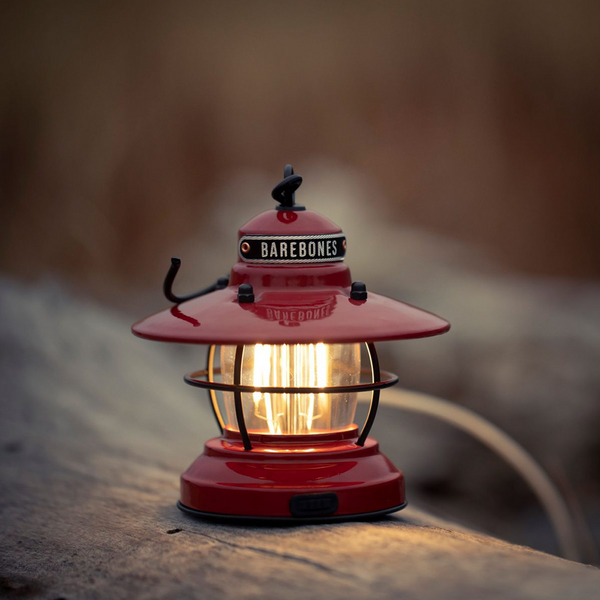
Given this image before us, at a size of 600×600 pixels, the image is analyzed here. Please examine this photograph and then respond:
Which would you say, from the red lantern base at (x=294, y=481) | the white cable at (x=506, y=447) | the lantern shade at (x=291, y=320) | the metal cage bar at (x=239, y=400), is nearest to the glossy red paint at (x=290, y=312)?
→ the lantern shade at (x=291, y=320)

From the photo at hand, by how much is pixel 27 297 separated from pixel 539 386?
2.63 metres

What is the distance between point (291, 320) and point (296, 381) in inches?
9.5

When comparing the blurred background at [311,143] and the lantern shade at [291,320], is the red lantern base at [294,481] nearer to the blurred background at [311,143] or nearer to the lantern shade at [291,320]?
the lantern shade at [291,320]

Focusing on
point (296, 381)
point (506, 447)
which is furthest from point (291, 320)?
point (506, 447)

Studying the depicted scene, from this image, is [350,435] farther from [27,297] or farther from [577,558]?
[27,297]

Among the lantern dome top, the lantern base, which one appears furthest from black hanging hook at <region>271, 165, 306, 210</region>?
the lantern base

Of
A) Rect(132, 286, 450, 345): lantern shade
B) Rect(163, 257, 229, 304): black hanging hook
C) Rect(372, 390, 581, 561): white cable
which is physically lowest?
Answer: Rect(372, 390, 581, 561): white cable

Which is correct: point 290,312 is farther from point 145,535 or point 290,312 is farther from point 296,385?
point 145,535

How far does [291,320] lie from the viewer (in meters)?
2.27

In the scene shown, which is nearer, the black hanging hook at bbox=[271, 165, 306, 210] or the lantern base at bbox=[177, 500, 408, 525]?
the lantern base at bbox=[177, 500, 408, 525]

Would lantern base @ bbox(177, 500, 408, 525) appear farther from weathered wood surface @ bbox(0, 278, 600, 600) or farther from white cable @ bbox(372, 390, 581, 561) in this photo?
white cable @ bbox(372, 390, 581, 561)

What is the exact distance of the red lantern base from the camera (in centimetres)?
235

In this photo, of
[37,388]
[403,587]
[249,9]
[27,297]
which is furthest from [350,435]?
[249,9]

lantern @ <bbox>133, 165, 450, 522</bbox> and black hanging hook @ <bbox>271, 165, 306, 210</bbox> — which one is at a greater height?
black hanging hook @ <bbox>271, 165, 306, 210</bbox>
